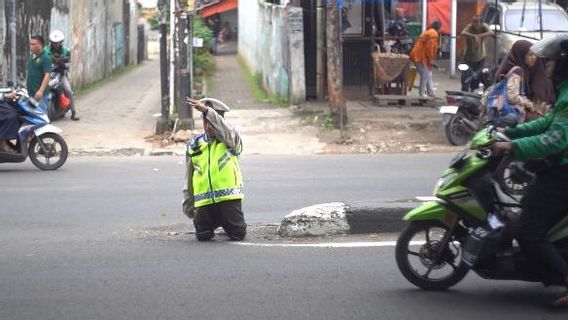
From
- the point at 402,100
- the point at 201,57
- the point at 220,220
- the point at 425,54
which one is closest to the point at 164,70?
the point at 402,100

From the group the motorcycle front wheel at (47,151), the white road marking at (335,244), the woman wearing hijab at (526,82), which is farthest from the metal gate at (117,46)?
the white road marking at (335,244)

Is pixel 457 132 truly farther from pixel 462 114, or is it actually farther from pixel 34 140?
pixel 34 140

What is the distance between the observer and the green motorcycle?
5746 millimetres

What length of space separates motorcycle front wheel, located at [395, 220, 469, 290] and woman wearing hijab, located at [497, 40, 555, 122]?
216 inches

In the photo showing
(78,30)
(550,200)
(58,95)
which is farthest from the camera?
(78,30)

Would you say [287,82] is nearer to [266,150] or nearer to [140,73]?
[266,150]

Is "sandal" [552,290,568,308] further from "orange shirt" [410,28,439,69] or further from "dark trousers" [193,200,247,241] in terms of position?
"orange shirt" [410,28,439,69]

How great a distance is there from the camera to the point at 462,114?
46.0 feet

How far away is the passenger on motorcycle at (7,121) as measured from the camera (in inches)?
465

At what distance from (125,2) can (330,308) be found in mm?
30475

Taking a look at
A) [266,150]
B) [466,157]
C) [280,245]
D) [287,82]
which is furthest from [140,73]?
[466,157]

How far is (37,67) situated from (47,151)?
2.96 m

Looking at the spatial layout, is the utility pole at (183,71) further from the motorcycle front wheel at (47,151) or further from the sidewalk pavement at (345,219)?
the sidewalk pavement at (345,219)

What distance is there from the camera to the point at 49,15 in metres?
20.5
